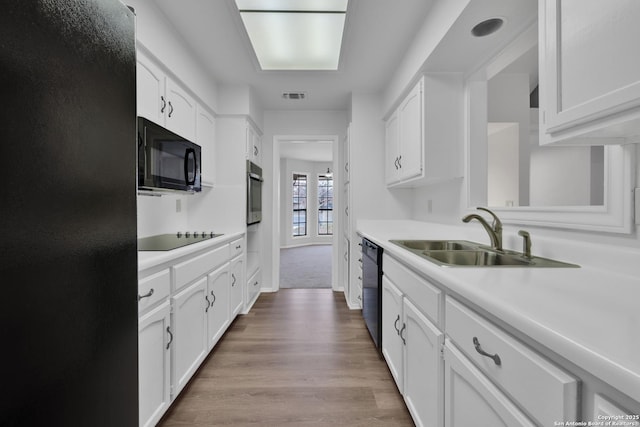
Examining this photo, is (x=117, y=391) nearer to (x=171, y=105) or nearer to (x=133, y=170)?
(x=133, y=170)

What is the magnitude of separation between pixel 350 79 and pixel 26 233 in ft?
9.29

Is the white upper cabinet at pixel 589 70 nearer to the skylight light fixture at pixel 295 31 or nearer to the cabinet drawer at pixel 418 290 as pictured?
the cabinet drawer at pixel 418 290

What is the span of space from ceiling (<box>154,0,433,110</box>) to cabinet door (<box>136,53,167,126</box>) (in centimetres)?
41

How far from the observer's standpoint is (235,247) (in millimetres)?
2652

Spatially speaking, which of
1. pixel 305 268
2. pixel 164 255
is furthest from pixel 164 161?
pixel 305 268

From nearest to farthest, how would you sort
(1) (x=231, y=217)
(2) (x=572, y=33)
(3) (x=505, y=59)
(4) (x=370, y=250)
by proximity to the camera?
(2) (x=572, y=33), (3) (x=505, y=59), (4) (x=370, y=250), (1) (x=231, y=217)

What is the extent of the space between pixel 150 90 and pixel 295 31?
1100mm

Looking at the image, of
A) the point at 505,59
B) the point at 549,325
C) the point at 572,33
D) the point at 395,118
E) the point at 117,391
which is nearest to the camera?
the point at 549,325

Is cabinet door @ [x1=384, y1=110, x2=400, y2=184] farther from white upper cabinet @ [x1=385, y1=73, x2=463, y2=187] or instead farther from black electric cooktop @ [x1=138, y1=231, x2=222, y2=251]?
Result: black electric cooktop @ [x1=138, y1=231, x2=222, y2=251]

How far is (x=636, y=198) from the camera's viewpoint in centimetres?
95

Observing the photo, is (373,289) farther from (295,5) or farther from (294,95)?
(294,95)

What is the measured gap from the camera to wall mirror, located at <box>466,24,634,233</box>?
3.40ft

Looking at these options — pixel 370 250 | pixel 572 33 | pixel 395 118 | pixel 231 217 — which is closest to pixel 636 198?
pixel 572 33

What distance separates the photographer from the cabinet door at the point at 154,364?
4.10ft
